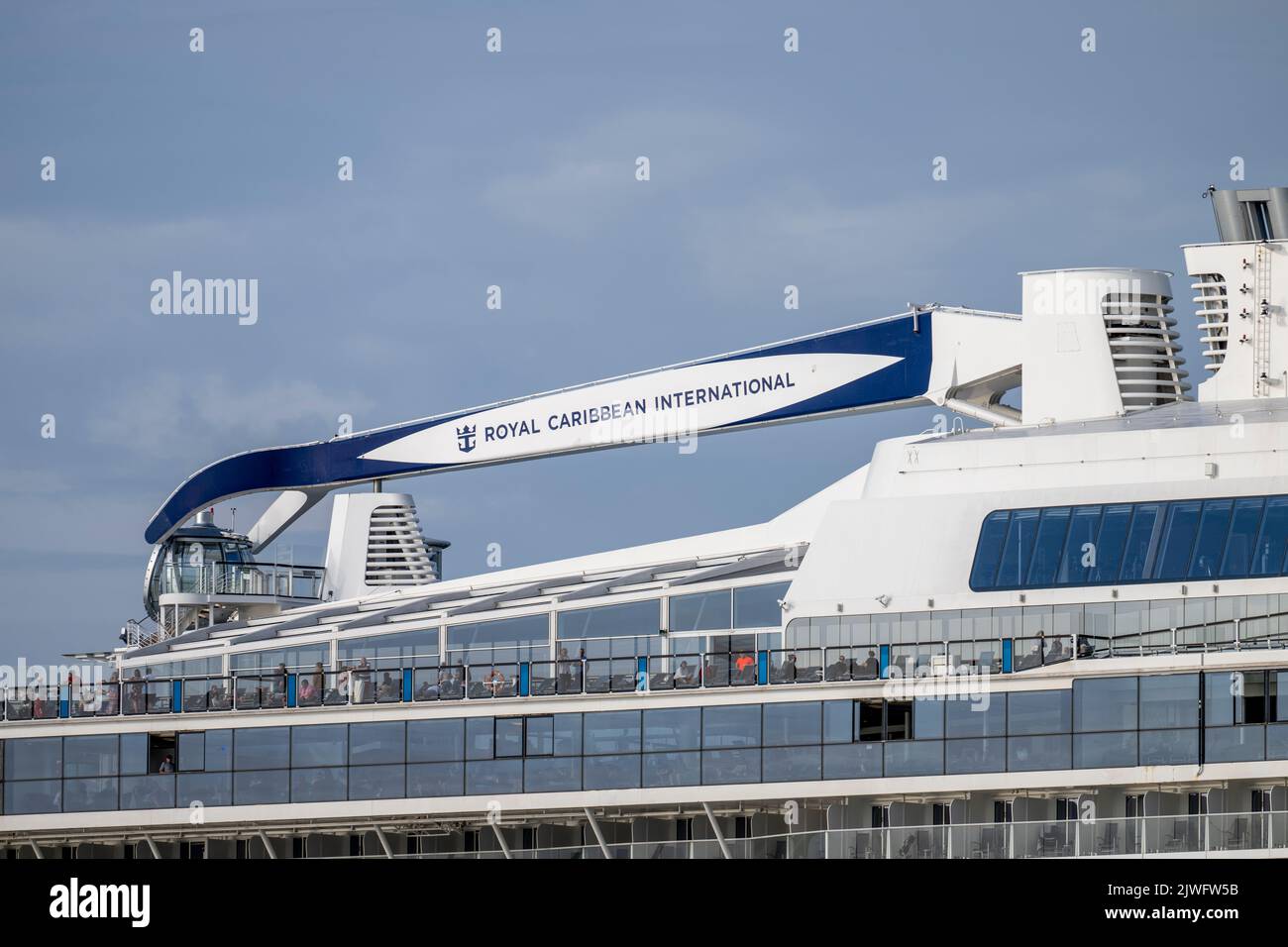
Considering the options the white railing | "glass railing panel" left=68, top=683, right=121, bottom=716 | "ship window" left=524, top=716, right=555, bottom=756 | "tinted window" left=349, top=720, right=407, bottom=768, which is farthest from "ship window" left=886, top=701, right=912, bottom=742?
"glass railing panel" left=68, top=683, right=121, bottom=716

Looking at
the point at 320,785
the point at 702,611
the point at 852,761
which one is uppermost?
the point at 702,611

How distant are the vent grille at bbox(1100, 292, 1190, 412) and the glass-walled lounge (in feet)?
31.7

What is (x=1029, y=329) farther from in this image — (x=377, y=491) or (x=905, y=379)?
(x=377, y=491)

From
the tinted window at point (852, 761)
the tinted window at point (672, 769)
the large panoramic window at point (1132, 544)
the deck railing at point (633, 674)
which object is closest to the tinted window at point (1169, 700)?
the deck railing at point (633, 674)

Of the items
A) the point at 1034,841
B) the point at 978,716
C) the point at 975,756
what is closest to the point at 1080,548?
the point at 978,716

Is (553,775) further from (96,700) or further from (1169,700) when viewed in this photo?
(1169,700)

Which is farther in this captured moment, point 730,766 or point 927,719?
point 730,766

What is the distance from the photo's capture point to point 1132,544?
160 feet

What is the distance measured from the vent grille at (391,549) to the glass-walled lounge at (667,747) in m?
15.7

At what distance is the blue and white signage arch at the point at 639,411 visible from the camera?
58125 millimetres

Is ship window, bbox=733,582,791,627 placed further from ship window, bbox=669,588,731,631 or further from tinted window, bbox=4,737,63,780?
tinted window, bbox=4,737,63,780

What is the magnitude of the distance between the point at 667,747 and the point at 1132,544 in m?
10.5

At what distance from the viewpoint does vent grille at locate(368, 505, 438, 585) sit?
67.5m
